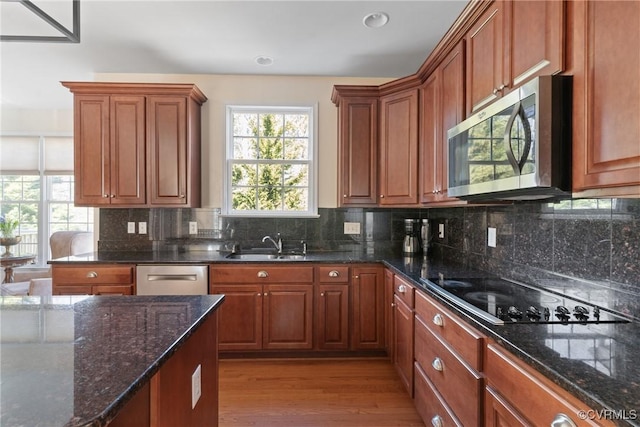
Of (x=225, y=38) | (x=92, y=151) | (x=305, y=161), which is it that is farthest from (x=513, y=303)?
(x=92, y=151)

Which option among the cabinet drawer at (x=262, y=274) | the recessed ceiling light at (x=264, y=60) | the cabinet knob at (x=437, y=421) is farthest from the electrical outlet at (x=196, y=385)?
the recessed ceiling light at (x=264, y=60)

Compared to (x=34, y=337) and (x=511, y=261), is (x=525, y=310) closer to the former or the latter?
(x=511, y=261)

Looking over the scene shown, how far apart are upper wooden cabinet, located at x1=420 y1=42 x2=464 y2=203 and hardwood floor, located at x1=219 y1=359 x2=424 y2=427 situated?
4.67 feet

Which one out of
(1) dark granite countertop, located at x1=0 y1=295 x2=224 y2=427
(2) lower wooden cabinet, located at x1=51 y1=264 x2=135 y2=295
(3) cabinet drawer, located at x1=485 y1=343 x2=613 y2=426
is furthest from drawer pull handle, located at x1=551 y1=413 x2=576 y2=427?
(2) lower wooden cabinet, located at x1=51 y1=264 x2=135 y2=295

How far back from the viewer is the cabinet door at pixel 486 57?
5.00 ft

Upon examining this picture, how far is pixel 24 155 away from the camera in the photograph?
466cm

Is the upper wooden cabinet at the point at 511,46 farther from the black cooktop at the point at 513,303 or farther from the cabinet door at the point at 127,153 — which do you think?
the cabinet door at the point at 127,153

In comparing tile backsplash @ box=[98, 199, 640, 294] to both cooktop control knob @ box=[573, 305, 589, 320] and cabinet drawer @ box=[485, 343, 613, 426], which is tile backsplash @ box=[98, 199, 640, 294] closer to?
cooktop control knob @ box=[573, 305, 589, 320]

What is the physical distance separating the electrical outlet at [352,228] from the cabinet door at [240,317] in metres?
1.08

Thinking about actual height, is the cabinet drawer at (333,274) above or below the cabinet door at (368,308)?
above

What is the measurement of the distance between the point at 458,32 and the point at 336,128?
158cm

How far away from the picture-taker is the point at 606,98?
978 mm

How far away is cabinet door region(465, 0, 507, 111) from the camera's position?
1523 mm

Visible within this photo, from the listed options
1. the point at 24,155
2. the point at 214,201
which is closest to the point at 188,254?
the point at 214,201
